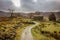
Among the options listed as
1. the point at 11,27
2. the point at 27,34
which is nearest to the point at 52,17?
the point at 27,34

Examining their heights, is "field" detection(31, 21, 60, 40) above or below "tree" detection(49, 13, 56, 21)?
below

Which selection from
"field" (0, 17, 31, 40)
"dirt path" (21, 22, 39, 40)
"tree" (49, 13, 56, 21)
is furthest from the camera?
"tree" (49, 13, 56, 21)

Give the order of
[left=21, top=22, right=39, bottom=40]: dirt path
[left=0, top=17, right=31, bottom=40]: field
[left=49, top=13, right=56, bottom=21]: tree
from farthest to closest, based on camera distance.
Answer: [left=49, top=13, right=56, bottom=21]: tree
[left=21, top=22, right=39, bottom=40]: dirt path
[left=0, top=17, right=31, bottom=40]: field

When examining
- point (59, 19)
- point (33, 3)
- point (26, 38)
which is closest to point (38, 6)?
point (33, 3)

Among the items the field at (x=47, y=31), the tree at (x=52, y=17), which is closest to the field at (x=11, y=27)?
the field at (x=47, y=31)

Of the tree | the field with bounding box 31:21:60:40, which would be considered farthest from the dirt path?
the tree

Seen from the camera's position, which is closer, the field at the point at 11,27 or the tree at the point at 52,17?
the field at the point at 11,27

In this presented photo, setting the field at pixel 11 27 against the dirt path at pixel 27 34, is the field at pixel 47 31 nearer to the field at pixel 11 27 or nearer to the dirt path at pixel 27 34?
the dirt path at pixel 27 34

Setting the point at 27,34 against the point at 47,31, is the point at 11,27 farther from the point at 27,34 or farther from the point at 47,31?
the point at 47,31

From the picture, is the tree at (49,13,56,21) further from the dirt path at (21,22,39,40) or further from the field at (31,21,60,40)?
the dirt path at (21,22,39,40)

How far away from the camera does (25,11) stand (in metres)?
5.03

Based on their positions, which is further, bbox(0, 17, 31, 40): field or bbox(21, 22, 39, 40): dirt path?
bbox(21, 22, 39, 40): dirt path

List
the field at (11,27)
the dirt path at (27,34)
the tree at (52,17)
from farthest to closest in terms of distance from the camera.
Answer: the tree at (52,17) → the dirt path at (27,34) → the field at (11,27)

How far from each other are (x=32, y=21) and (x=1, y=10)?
1.18 metres
